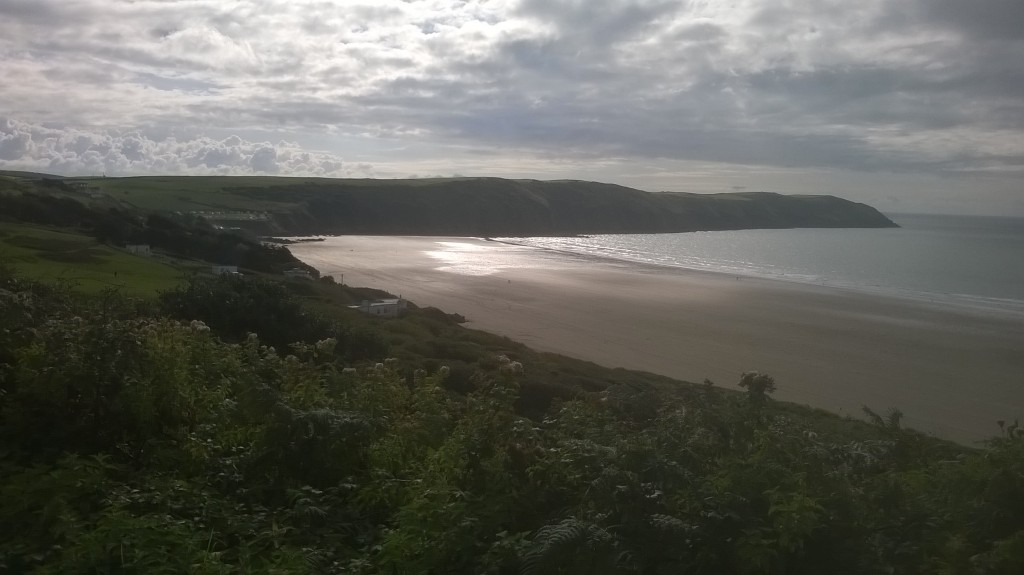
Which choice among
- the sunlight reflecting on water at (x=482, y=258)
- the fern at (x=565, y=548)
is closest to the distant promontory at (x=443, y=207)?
the sunlight reflecting on water at (x=482, y=258)

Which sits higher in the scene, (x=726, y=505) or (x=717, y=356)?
(x=726, y=505)

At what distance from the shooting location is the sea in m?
46.1

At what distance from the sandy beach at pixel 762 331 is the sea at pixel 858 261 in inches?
166

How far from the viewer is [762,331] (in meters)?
31.7

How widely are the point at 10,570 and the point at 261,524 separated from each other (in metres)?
1.28

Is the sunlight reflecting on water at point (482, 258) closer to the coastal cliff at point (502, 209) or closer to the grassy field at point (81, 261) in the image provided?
the coastal cliff at point (502, 209)

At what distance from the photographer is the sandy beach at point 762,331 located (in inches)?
912

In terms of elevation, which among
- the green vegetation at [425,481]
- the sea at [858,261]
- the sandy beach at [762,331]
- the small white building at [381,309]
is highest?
the green vegetation at [425,481]

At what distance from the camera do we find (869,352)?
28.5 meters

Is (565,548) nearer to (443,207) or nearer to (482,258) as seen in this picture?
(482,258)

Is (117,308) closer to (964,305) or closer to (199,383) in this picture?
(199,383)

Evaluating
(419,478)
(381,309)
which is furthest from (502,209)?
(419,478)

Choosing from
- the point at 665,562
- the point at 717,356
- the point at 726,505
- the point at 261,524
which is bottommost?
the point at 717,356

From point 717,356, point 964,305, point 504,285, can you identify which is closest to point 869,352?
point 717,356
